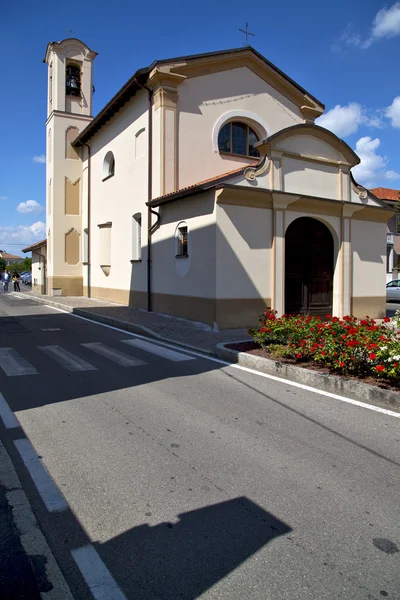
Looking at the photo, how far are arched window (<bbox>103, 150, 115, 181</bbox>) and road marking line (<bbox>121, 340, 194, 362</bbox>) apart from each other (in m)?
12.6

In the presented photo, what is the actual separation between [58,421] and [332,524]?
330 cm

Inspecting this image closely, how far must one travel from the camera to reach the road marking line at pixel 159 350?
9.43 m

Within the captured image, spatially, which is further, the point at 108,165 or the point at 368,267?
the point at 108,165

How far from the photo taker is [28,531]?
313 centimetres

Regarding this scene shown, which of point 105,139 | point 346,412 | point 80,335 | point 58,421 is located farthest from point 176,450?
point 105,139

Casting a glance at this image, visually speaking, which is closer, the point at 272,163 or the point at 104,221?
the point at 272,163

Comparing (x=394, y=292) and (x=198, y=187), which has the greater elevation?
(x=198, y=187)

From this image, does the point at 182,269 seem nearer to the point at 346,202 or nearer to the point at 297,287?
the point at 297,287

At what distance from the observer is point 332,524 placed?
326cm

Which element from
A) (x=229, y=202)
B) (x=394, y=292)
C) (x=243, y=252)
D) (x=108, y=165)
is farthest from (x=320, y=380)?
(x=394, y=292)

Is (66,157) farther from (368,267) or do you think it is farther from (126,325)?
(368,267)

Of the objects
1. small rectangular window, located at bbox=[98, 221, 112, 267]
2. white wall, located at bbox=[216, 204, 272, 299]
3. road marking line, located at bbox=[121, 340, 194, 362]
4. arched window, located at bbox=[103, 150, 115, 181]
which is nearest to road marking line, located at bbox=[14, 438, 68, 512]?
road marking line, located at bbox=[121, 340, 194, 362]

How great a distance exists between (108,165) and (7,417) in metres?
18.7

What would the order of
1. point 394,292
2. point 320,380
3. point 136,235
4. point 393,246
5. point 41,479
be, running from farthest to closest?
point 393,246 < point 394,292 < point 136,235 < point 320,380 < point 41,479
